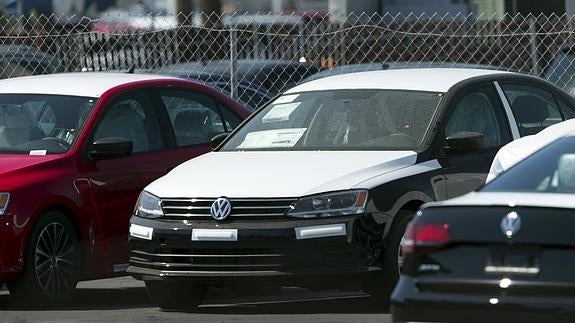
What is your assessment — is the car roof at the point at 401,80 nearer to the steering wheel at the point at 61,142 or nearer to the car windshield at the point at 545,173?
the steering wheel at the point at 61,142

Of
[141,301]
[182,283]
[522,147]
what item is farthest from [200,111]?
[522,147]

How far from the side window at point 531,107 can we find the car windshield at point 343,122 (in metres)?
0.72

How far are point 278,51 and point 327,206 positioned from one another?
6.87 metres

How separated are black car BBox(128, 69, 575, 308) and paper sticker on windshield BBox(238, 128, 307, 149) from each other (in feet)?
0.03

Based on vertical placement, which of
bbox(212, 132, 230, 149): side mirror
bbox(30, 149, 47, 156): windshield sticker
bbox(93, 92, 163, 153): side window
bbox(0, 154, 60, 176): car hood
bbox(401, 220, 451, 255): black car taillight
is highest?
bbox(93, 92, 163, 153): side window

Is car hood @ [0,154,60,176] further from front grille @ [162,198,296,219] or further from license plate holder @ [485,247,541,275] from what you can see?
license plate holder @ [485,247,541,275]

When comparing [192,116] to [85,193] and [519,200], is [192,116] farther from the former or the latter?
[519,200]

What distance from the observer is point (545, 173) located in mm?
7840

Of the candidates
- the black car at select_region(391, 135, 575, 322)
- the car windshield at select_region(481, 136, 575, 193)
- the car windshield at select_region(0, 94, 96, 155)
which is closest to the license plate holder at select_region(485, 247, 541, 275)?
the black car at select_region(391, 135, 575, 322)

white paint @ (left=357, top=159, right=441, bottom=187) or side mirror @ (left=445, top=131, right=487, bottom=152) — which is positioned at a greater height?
side mirror @ (left=445, top=131, right=487, bottom=152)

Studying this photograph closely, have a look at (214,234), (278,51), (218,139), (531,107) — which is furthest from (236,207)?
(278,51)

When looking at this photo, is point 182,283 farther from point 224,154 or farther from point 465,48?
point 465,48

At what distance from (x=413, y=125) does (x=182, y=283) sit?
188 centimetres

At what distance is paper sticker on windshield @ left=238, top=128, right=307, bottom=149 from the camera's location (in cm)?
1107
